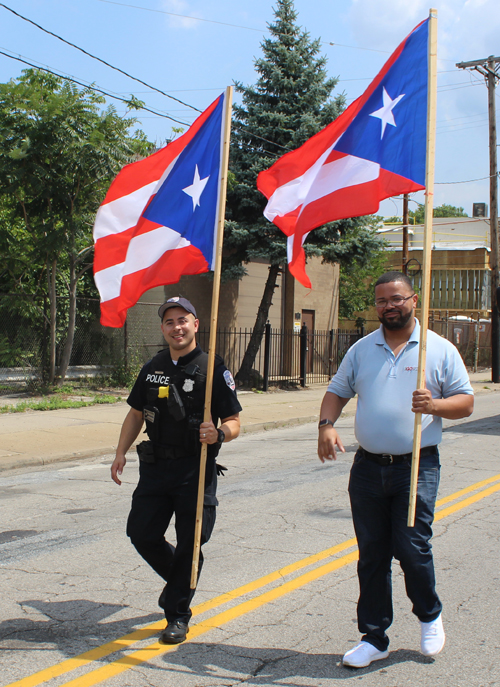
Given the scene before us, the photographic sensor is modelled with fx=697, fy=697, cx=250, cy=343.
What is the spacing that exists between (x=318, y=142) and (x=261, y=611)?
310 cm

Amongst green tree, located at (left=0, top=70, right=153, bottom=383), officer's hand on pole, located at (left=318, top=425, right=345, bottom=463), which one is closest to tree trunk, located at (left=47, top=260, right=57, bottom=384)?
green tree, located at (left=0, top=70, right=153, bottom=383)

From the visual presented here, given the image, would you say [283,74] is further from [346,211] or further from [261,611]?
[261,611]

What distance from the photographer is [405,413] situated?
3.58 metres

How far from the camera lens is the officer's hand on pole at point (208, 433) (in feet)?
12.4

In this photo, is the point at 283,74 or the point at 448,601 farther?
the point at 283,74

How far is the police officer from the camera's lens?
Result: 12.6 ft

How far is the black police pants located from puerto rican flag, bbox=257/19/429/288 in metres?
1.56

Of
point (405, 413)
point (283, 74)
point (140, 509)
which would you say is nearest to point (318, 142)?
point (405, 413)

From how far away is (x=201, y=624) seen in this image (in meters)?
4.09

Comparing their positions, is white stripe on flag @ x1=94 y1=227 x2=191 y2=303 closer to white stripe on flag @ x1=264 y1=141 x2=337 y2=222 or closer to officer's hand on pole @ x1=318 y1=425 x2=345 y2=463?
white stripe on flag @ x1=264 y1=141 x2=337 y2=222

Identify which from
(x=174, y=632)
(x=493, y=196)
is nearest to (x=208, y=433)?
(x=174, y=632)

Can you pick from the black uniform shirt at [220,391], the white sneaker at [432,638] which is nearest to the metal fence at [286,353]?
the black uniform shirt at [220,391]

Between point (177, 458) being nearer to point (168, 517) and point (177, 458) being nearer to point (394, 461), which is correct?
point (168, 517)

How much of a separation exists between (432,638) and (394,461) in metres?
0.93
